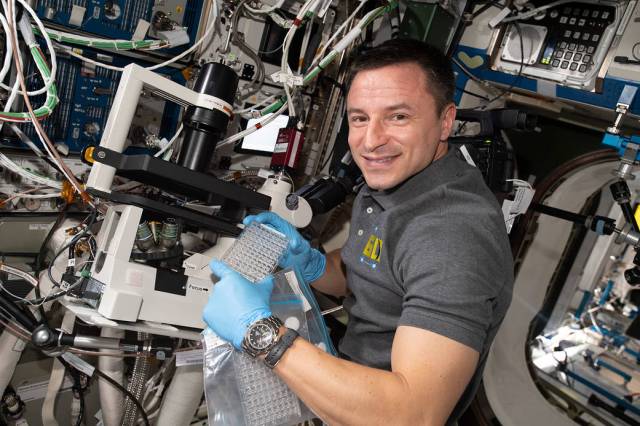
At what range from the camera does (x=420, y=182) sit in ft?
5.23

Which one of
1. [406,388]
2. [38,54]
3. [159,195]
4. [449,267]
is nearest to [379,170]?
[449,267]

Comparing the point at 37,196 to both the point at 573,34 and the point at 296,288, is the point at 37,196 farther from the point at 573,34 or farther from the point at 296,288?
the point at 573,34

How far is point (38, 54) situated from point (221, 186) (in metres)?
0.89

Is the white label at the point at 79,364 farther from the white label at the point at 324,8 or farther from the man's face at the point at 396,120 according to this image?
the white label at the point at 324,8

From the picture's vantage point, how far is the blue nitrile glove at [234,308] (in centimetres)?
127

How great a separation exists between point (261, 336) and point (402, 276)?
1.62 feet

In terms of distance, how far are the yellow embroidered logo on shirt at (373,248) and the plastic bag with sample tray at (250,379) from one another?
0.32 meters

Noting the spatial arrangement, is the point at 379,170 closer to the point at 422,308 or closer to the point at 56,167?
the point at 422,308

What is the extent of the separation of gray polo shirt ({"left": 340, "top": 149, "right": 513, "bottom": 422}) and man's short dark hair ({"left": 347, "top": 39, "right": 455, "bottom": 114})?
23cm

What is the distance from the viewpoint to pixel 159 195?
7.29 ft

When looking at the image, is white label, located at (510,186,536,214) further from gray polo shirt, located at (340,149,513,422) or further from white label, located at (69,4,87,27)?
white label, located at (69,4,87,27)

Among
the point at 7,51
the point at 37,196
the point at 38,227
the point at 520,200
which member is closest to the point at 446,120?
the point at 520,200

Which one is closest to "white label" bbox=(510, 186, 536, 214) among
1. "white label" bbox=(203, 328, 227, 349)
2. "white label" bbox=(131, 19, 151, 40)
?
"white label" bbox=(203, 328, 227, 349)

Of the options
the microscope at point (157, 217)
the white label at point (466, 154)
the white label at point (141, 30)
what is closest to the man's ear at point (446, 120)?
the white label at point (466, 154)
